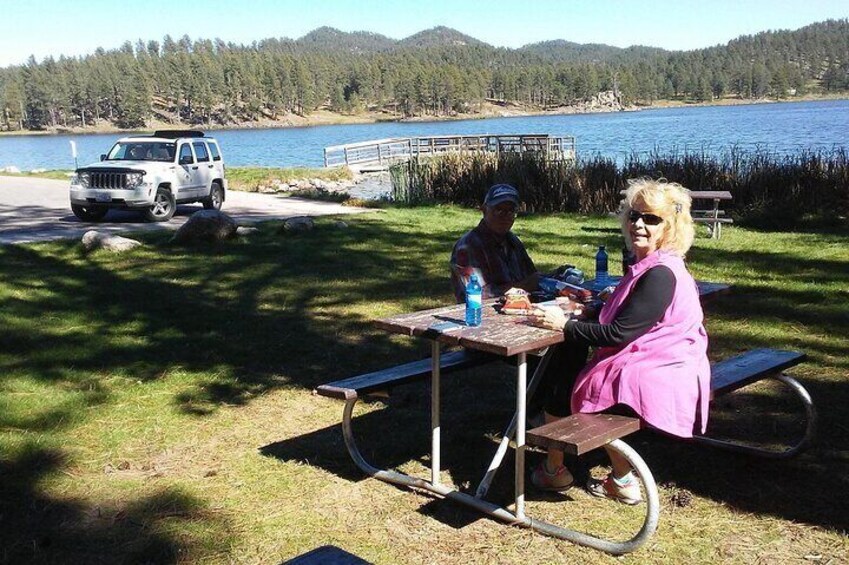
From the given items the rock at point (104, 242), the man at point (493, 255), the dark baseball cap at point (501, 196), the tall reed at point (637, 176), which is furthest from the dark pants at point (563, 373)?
the tall reed at point (637, 176)

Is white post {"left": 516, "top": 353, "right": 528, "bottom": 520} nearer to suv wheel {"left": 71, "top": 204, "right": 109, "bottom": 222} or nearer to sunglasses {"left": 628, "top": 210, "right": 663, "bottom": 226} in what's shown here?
sunglasses {"left": 628, "top": 210, "right": 663, "bottom": 226}

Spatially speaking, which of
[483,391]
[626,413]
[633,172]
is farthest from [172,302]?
[633,172]

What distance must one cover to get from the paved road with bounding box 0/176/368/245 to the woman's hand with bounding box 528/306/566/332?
10469mm

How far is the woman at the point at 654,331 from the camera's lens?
10.7 feet

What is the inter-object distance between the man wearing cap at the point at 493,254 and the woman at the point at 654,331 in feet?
3.25

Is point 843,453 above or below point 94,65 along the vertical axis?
below

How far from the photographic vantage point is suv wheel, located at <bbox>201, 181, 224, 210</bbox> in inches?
667

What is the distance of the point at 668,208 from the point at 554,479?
1.39 m

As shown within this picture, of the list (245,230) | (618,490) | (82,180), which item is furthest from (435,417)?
(82,180)

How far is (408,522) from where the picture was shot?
363 cm

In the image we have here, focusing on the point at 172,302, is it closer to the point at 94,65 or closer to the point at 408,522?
the point at 408,522

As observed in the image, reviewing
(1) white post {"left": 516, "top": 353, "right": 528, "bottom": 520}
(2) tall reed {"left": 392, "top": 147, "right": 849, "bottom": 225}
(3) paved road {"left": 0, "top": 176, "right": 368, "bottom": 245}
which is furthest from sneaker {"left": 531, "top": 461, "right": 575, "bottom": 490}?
(3) paved road {"left": 0, "top": 176, "right": 368, "bottom": 245}

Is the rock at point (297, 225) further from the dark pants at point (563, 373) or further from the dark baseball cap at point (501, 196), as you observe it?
the dark pants at point (563, 373)

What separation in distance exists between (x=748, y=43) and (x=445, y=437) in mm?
216415
